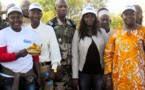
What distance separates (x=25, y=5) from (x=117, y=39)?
2.70 metres

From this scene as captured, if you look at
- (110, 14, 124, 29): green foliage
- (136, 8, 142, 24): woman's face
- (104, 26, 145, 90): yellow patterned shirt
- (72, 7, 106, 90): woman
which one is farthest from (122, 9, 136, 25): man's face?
(110, 14, 124, 29): green foliage

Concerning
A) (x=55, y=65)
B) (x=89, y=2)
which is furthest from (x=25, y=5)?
(x=89, y=2)

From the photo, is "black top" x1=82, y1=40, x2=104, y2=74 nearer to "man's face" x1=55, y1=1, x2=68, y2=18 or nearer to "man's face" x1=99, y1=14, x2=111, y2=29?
"man's face" x1=55, y1=1, x2=68, y2=18

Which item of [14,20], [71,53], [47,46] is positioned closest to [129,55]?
[71,53]

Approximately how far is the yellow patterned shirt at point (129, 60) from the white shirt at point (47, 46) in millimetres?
1154

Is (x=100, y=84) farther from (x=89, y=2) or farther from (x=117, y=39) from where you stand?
(x=89, y=2)

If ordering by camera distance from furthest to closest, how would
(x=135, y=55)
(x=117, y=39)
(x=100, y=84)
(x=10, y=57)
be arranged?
(x=100, y=84) → (x=117, y=39) → (x=135, y=55) → (x=10, y=57)

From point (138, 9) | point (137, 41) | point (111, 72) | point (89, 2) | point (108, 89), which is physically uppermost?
point (89, 2)

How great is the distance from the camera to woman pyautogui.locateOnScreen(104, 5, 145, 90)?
329 cm

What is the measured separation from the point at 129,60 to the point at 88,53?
833 mm

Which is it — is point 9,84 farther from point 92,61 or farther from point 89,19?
point 89,19

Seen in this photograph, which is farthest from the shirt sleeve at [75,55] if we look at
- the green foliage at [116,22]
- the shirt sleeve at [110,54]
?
the green foliage at [116,22]

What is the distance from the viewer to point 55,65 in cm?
363

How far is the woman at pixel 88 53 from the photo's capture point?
3766 millimetres
